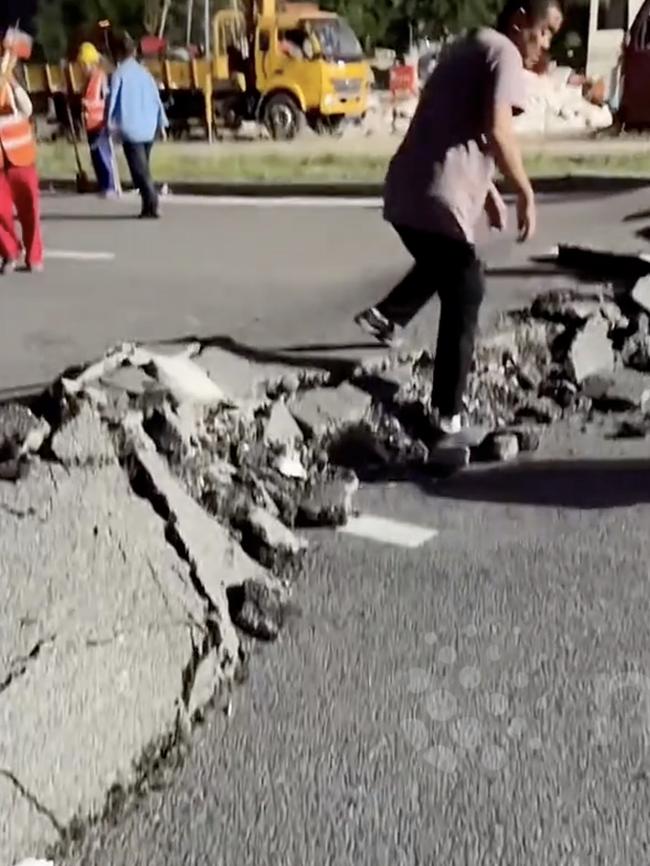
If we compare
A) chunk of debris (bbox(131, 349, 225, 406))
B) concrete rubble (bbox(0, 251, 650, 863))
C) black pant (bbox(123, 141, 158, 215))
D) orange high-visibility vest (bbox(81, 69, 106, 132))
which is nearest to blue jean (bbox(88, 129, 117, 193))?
orange high-visibility vest (bbox(81, 69, 106, 132))

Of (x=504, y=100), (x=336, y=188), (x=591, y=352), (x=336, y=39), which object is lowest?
(x=336, y=188)

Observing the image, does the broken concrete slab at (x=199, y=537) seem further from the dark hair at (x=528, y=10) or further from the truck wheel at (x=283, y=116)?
the truck wheel at (x=283, y=116)

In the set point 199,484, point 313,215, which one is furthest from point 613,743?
point 313,215

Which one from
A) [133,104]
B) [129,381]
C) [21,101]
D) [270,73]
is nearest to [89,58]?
[133,104]

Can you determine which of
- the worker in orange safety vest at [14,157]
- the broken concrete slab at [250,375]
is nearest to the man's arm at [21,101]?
the worker in orange safety vest at [14,157]

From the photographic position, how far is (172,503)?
4.00m

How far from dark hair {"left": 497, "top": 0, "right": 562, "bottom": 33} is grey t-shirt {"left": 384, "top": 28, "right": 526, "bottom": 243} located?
0.39ft

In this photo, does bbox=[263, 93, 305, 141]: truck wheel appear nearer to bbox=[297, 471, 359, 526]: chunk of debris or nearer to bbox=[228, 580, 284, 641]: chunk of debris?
bbox=[297, 471, 359, 526]: chunk of debris

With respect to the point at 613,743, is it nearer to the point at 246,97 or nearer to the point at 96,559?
the point at 96,559

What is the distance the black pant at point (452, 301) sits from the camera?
5.19 meters

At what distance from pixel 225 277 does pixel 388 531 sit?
13.9 ft

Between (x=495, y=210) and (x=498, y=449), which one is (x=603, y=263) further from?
(x=498, y=449)

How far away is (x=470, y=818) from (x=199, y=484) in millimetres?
1852

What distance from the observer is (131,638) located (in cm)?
339
